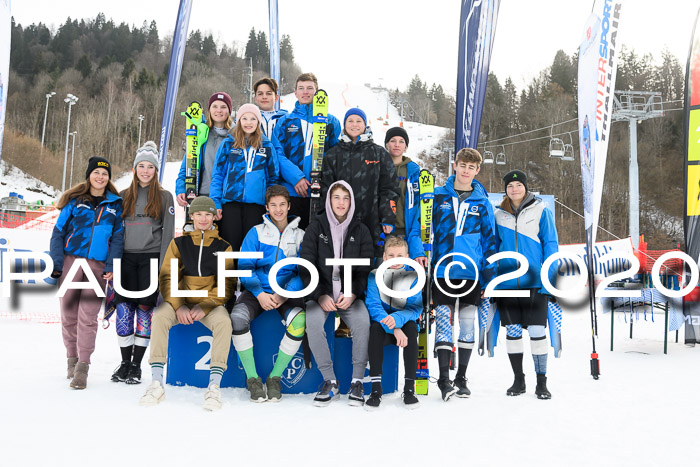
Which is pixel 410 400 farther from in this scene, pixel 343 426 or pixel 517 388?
pixel 517 388

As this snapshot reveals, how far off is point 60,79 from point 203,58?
56.3ft

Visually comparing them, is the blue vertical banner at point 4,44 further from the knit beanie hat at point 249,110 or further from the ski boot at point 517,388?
the ski boot at point 517,388

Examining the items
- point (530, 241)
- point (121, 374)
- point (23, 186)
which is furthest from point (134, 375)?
point (23, 186)

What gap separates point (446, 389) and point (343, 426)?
100cm

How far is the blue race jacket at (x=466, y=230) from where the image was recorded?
159 inches

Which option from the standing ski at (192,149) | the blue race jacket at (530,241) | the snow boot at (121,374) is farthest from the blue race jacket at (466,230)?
the snow boot at (121,374)

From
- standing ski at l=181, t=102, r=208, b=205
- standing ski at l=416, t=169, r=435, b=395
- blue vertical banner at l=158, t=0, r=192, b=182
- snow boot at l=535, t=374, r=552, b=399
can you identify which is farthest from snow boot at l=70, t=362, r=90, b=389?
blue vertical banner at l=158, t=0, r=192, b=182

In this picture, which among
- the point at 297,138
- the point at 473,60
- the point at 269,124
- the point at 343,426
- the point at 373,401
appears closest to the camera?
the point at 343,426

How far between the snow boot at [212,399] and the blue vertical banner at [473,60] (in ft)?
9.43

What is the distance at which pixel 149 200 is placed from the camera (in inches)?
161

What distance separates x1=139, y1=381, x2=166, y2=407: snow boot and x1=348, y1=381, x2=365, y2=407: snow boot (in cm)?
122

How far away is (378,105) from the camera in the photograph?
65.2 metres

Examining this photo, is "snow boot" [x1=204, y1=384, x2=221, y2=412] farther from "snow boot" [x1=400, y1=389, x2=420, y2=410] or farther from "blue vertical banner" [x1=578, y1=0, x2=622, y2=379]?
"blue vertical banner" [x1=578, y1=0, x2=622, y2=379]

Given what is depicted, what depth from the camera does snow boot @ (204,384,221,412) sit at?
3322 millimetres
